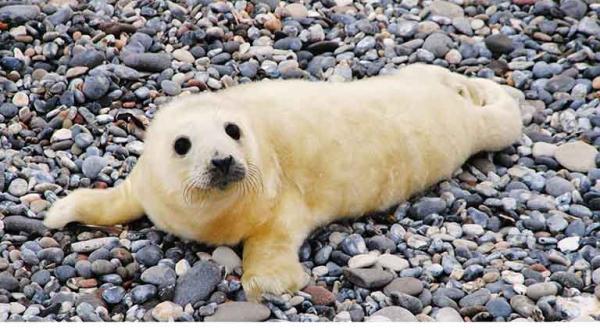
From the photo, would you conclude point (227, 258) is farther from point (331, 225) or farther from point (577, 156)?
point (577, 156)

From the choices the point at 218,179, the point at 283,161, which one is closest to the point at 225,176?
the point at 218,179

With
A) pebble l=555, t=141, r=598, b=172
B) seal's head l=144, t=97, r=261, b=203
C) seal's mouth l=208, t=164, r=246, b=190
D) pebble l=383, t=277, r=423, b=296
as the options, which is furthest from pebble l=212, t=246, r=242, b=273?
pebble l=555, t=141, r=598, b=172

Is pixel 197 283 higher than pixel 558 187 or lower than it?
higher

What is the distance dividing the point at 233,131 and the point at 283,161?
38cm

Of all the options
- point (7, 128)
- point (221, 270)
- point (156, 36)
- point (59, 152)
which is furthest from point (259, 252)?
point (156, 36)

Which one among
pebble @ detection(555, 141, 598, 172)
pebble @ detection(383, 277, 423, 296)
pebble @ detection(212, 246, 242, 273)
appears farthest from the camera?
pebble @ detection(555, 141, 598, 172)

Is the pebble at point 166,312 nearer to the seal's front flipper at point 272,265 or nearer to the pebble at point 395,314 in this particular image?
the seal's front flipper at point 272,265

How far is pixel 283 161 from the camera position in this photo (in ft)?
17.0

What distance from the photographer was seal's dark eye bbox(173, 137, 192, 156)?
4777mm

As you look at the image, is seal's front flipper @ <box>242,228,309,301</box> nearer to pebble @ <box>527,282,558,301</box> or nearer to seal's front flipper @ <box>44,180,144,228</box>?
seal's front flipper @ <box>44,180,144,228</box>

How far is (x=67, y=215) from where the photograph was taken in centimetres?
518

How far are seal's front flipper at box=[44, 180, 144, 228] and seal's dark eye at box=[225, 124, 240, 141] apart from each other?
2.03ft

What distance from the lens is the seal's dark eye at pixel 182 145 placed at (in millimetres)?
4777

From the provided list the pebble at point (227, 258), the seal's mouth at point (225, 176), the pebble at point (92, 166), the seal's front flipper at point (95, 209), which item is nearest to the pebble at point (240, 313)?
the pebble at point (227, 258)
